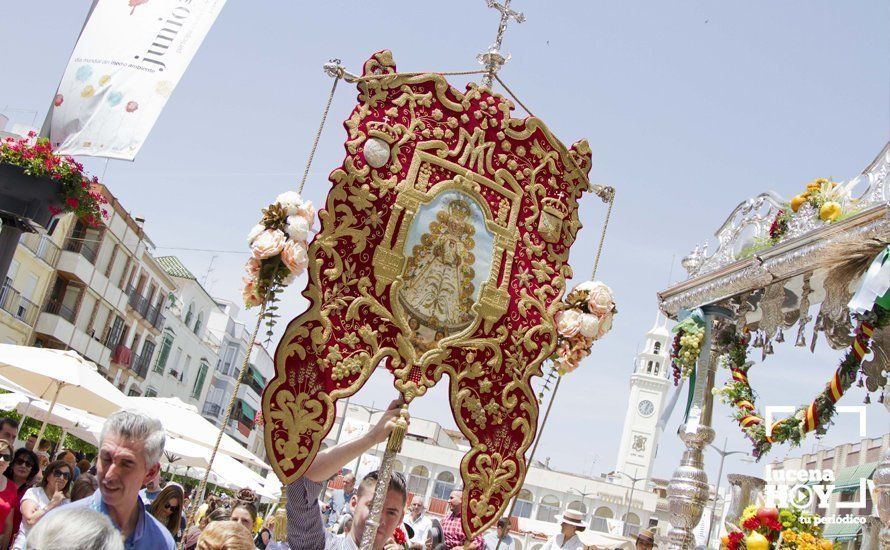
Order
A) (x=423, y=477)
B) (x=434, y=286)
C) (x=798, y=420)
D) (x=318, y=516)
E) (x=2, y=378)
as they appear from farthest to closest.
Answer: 1. (x=423, y=477)
2. (x=2, y=378)
3. (x=798, y=420)
4. (x=434, y=286)
5. (x=318, y=516)

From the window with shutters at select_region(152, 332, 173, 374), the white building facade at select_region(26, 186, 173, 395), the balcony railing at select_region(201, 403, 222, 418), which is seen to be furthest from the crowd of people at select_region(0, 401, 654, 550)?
the balcony railing at select_region(201, 403, 222, 418)

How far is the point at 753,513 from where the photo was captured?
290 inches

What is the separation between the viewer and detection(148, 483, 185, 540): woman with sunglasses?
5.48 m

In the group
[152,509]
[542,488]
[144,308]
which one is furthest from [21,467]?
[542,488]

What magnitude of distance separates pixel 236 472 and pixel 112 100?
8933 millimetres

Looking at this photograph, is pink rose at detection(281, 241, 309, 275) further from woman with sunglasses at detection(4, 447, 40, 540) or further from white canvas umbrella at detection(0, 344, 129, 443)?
white canvas umbrella at detection(0, 344, 129, 443)

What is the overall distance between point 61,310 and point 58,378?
857 inches

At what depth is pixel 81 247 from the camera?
98.2ft

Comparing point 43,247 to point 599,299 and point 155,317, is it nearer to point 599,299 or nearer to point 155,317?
point 155,317

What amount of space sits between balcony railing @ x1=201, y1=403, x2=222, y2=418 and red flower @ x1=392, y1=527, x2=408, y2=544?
45243 mm

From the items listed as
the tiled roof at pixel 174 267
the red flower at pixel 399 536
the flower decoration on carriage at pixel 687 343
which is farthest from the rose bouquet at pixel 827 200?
the tiled roof at pixel 174 267

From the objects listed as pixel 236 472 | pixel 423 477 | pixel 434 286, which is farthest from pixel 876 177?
pixel 423 477

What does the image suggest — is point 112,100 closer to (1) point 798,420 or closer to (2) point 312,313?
(2) point 312,313

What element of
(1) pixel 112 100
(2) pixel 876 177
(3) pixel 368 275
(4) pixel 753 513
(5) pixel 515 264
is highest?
(2) pixel 876 177
